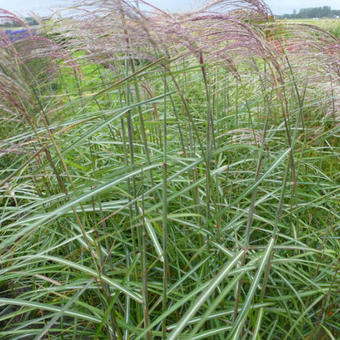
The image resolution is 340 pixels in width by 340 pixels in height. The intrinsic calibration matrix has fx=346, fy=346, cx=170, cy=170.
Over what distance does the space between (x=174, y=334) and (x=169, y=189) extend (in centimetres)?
75

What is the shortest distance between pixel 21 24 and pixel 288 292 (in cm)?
128

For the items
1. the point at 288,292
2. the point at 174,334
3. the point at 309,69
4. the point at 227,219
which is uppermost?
the point at 309,69

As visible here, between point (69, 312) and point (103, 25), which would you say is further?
point (69, 312)

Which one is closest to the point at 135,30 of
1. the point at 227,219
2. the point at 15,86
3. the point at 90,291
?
the point at 15,86

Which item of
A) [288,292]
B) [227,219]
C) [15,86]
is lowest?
[288,292]

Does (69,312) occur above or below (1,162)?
above

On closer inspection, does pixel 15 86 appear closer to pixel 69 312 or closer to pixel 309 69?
pixel 69 312

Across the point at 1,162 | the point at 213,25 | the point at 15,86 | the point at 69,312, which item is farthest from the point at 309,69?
the point at 1,162

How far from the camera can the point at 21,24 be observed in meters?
1.17

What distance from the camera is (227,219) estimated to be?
4.23 ft

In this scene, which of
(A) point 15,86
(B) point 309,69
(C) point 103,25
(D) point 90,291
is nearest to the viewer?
(A) point 15,86

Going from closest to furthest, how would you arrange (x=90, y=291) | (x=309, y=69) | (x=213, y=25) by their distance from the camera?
1. (x=213, y=25)
2. (x=309, y=69)
3. (x=90, y=291)

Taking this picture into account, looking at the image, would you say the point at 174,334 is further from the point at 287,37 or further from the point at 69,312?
the point at 287,37

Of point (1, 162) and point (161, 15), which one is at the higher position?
point (161, 15)
